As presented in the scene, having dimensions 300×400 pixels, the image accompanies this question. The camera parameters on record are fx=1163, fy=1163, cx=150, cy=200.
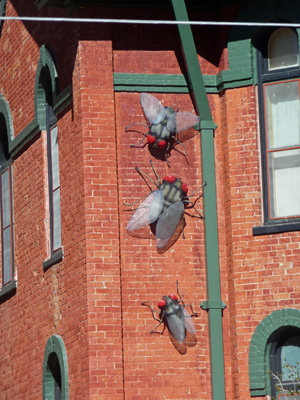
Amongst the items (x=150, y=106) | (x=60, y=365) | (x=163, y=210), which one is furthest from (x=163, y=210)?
(x=60, y=365)

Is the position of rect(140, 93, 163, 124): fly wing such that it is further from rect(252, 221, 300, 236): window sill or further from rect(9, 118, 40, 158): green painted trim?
rect(9, 118, 40, 158): green painted trim

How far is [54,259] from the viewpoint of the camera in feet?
55.1

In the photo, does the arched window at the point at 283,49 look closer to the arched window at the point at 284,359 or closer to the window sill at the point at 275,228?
the window sill at the point at 275,228

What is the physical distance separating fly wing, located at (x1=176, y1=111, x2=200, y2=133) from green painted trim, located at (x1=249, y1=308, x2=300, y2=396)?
2845mm

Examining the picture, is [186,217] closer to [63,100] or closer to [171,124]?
[171,124]

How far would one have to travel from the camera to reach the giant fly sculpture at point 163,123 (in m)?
15.9

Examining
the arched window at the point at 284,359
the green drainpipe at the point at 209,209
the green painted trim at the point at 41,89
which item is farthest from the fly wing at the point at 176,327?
the green painted trim at the point at 41,89

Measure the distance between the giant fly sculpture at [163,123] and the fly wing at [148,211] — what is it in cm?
61

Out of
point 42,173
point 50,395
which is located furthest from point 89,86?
point 50,395

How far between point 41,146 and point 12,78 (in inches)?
85.1

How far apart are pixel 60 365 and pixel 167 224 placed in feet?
8.34

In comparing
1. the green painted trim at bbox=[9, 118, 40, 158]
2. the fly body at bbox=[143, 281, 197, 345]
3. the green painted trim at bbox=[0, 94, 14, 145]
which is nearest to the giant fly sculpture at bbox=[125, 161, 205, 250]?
the fly body at bbox=[143, 281, 197, 345]

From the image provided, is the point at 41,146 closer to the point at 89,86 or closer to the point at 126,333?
the point at 89,86

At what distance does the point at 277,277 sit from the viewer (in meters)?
15.3
